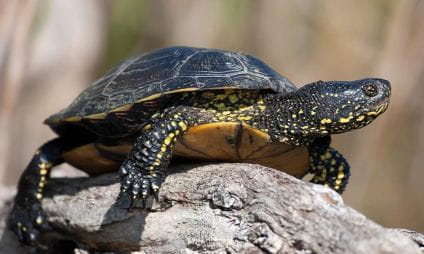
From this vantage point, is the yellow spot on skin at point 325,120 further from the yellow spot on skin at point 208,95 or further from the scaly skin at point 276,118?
the yellow spot on skin at point 208,95

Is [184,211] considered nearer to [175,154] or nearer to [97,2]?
[175,154]

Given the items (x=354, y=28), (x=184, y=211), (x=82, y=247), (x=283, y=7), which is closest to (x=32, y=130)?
(x=283, y=7)

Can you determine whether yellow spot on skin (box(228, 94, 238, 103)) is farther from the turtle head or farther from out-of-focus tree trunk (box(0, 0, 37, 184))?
out-of-focus tree trunk (box(0, 0, 37, 184))

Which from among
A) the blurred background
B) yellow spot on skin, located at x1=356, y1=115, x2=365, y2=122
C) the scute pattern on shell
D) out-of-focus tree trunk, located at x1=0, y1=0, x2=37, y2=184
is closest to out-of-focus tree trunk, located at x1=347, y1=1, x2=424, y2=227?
the blurred background

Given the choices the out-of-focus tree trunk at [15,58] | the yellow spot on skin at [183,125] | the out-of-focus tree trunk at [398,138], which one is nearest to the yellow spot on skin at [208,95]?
the yellow spot on skin at [183,125]

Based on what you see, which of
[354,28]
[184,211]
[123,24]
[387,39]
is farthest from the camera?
[123,24]

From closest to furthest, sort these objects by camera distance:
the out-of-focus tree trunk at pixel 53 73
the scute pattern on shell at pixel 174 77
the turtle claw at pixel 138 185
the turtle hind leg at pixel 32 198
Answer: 1. the turtle claw at pixel 138 185
2. the scute pattern on shell at pixel 174 77
3. the turtle hind leg at pixel 32 198
4. the out-of-focus tree trunk at pixel 53 73
